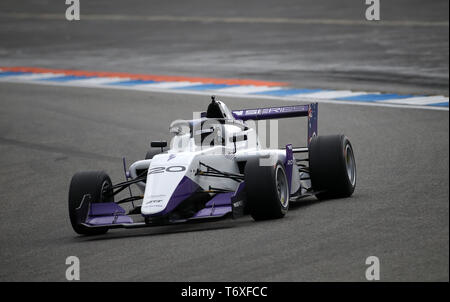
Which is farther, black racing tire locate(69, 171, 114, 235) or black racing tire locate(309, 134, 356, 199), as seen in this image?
black racing tire locate(309, 134, 356, 199)

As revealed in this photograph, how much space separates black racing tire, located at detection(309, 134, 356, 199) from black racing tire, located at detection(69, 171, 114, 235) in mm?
2357

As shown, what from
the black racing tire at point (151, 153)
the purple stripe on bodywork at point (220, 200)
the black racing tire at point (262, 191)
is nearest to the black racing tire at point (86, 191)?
the purple stripe on bodywork at point (220, 200)

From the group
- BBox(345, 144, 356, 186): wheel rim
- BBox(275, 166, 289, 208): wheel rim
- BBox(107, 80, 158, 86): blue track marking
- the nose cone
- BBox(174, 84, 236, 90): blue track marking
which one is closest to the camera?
the nose cone

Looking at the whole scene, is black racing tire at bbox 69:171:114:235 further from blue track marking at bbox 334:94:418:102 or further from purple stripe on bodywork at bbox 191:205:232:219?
blue track marking at bbox 334:94:418:102

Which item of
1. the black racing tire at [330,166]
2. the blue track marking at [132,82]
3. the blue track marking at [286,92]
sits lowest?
the black racing tire at [330,166]

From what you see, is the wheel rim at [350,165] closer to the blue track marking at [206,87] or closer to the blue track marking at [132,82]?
the blue track marking at [206,87]

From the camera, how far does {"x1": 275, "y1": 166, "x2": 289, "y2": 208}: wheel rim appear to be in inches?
433

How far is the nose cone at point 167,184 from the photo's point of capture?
10.4 meters

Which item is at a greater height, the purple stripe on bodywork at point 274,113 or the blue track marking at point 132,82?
the blue track marking at point 132,82

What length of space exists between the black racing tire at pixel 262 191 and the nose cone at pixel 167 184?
64cm

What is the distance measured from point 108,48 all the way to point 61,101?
26.4ft

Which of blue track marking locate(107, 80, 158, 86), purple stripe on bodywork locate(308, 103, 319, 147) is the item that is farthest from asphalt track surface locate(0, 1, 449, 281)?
blue track marking locate(107, 80, 158, 86)

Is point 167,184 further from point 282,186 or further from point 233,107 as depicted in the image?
point 233,107

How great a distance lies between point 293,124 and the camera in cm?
1822
